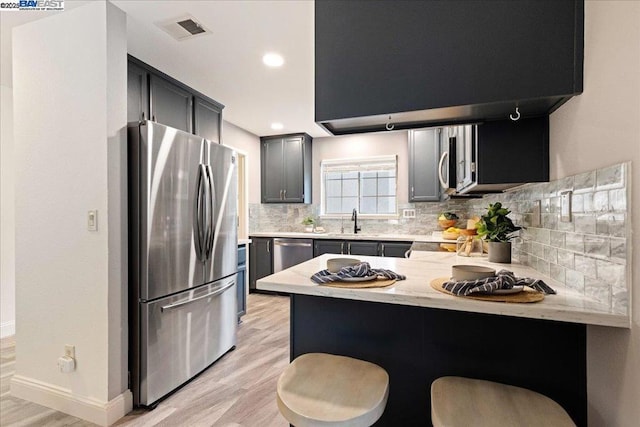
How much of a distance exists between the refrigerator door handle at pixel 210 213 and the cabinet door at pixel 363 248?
2.23 m

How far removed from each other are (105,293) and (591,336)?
7.64 feet

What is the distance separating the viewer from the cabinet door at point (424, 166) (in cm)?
431

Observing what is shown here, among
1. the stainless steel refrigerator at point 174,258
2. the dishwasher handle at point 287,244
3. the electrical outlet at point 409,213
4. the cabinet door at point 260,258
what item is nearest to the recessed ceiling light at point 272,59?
the stainless steel refrigerator at point 174,258

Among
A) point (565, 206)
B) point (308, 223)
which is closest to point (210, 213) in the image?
point (565, 206)

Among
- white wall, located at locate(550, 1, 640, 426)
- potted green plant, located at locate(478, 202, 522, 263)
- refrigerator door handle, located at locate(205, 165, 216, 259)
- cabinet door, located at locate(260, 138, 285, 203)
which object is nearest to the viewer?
white wall, located at locate(550, 1, 640, 426)

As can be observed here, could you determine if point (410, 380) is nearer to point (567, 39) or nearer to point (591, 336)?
point (591, 336)

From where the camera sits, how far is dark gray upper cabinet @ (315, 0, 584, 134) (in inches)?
41.3

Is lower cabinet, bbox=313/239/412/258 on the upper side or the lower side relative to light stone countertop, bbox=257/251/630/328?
lower

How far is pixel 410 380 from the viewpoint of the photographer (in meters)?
1.29

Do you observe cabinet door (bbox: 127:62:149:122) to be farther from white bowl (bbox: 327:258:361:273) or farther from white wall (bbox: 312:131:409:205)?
white wall (bbox: 312:131:409:205)

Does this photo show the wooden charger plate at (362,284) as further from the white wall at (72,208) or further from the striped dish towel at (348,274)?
the white wall at (72,208)

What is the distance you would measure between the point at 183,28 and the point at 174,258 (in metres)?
1.57

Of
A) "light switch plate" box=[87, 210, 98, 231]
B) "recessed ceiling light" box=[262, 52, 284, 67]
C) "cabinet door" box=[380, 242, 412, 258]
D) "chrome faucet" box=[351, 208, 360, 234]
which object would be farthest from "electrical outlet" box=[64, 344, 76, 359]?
"chrome faucet" box=[351, 208, 360, 234]

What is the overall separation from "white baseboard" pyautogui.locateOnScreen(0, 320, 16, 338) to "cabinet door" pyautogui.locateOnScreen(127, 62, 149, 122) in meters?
2.54
